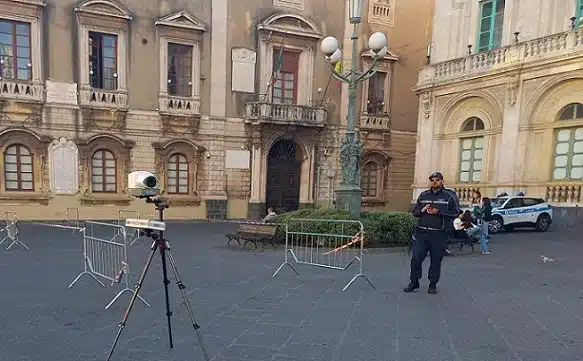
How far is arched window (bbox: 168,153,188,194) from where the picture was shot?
62.4ft

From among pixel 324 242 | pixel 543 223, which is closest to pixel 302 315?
pixel 324 242

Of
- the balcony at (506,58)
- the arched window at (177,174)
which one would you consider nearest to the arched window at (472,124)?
the balcony at (506,58)

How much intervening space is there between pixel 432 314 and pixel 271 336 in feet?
7.49

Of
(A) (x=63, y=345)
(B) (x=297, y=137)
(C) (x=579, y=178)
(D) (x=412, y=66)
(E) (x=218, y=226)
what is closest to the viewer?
(A) (x=63, y=345)

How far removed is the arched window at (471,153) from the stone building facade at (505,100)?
0.15 ft

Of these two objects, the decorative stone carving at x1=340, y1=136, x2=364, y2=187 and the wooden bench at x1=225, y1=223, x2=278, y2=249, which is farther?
the decorative stone carving at x1=340, y1=136, x2=364, y2=187

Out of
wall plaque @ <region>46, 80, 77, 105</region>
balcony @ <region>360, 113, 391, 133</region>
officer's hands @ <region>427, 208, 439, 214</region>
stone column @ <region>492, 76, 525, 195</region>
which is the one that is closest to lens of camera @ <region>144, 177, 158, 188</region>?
officer's hands @ <region>427, 208, 439, 214</region>

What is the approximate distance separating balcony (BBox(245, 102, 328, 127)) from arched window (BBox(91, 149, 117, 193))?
6.72m

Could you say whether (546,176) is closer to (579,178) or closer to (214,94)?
(579,178)

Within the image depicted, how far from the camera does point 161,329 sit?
15.0 ft

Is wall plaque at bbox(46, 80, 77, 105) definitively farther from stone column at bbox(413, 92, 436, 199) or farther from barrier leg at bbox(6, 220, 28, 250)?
stone column at bbox(413, 92, 436, 199)

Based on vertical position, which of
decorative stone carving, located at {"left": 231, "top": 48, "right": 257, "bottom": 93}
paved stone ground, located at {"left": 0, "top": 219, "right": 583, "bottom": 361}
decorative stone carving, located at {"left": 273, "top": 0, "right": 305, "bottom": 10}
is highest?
decorative stone carving, located at {"left": 273, "top": 0, "right": 305, "bottom": 10}

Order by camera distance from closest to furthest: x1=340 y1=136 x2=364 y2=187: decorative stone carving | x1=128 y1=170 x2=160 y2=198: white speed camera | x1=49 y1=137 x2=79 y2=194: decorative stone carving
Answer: x1=128 y1=170 x2=160 y2=198: white speed camera < x1=340 y1=136 x2=364 y2=187: decorative stone carving < x1=49 y1=137 x2=79 y2=194: decorative stone carving

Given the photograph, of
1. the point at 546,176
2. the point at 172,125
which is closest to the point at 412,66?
the point at 546,176
